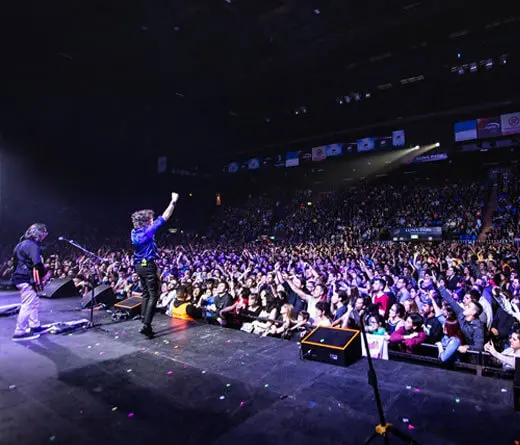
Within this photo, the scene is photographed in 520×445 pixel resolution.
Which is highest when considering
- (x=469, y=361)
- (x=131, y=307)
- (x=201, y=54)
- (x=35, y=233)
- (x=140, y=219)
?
(x=201, y=54)

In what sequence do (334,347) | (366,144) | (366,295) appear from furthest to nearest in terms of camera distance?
(366,144) → (366,295) → (334,347)

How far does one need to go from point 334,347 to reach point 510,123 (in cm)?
1641

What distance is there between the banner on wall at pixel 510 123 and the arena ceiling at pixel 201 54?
5854 mm

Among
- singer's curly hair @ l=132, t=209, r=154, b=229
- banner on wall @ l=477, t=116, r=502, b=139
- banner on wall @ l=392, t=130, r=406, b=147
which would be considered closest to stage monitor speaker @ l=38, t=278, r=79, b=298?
singer's curly hair @ l=132, t=209, r=154, b=229

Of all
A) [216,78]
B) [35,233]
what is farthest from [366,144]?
[35,233]

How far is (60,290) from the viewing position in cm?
666

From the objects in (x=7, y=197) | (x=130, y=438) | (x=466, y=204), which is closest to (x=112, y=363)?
(x=130, y=438)

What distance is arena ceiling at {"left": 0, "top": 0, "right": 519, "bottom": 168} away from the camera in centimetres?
693

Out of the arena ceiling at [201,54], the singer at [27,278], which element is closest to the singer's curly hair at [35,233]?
the singer at [27,278]

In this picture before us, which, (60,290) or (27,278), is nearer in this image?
(27,278)

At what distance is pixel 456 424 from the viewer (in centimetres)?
185

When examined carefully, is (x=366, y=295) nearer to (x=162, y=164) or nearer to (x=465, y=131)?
(x=465, y=131)

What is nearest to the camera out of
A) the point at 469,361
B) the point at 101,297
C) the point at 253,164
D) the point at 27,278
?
the point at 469,361

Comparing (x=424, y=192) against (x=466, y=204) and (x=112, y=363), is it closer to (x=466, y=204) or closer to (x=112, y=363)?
(x=466, y=204)
